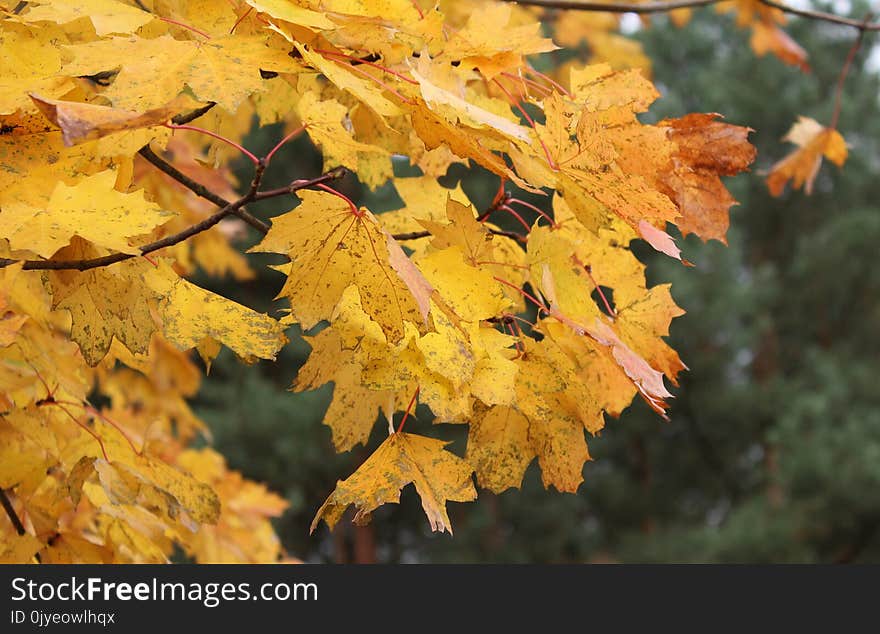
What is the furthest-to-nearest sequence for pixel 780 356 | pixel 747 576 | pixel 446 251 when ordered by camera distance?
1. pixel 780 356
2. pixel 747 576
3. pixel 446 251

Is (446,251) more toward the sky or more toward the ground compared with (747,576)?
more toward the sky

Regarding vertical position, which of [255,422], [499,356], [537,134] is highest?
[537,134]

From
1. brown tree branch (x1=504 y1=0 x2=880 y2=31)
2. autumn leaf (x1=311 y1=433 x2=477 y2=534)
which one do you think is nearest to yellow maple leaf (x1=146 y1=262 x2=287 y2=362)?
autumn leaf (x1=311 y1=433 x2=477 y2=534)

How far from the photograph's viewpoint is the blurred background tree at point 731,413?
6.62 metres

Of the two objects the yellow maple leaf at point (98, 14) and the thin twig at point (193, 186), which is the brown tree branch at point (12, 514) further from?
the yellow maple leaf at point (98, 14)

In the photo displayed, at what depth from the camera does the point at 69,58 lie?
789 millimetres

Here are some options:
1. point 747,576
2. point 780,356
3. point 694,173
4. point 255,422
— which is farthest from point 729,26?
point 694,173

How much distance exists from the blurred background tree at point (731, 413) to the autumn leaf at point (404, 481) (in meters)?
4.88

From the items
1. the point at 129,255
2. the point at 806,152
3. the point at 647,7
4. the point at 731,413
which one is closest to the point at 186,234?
the point at 129,255

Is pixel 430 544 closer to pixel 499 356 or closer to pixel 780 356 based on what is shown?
pixel 780 356

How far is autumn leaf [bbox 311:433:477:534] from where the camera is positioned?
33.5 inches

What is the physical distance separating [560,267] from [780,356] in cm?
879

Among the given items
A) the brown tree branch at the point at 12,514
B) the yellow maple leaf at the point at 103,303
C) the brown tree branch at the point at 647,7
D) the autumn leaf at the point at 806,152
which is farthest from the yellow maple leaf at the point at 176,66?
the autumn leaf at the point at 806,152

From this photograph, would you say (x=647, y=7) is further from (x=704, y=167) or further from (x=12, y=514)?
(x=12, y=514)
